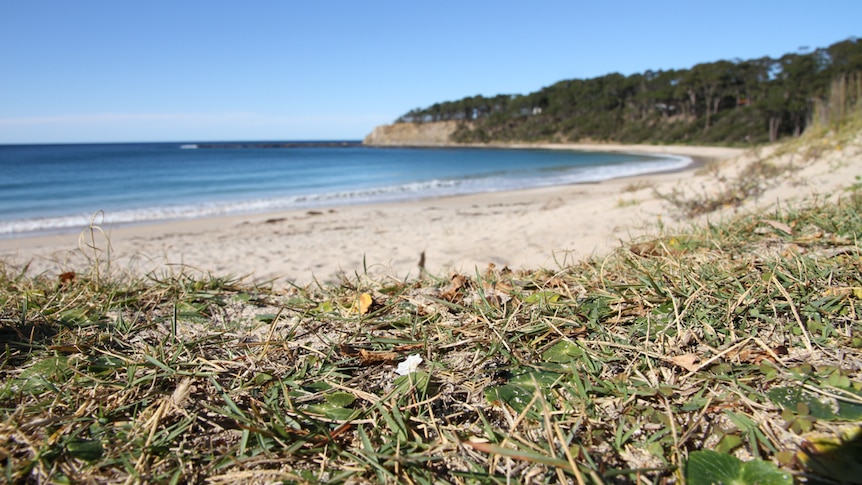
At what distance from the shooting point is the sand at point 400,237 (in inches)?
Answer: 188

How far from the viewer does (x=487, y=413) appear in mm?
1057

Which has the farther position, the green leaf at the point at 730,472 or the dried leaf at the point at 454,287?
the dried leaf at the point at 454,287

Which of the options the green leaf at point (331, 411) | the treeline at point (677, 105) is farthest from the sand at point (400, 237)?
the treeline at point (677, 105)

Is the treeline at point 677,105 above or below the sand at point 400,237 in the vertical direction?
above

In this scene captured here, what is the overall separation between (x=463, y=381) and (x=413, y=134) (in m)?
105

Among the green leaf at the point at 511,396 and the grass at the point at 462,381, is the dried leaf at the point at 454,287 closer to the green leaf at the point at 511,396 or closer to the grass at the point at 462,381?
the grass at the point at 462,381

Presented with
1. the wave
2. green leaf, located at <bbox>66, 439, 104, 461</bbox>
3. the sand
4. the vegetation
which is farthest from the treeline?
green leaf, located at <bbox>66, 439, 104, 461</bbox>

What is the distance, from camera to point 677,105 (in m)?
67.0

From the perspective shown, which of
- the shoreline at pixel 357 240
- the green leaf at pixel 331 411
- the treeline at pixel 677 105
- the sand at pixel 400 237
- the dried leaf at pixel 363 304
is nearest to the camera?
the green leaf at pixel 331 411

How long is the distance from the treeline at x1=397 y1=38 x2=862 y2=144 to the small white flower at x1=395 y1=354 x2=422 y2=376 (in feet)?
145

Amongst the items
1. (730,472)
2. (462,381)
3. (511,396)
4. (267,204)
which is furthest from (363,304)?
(267,204)

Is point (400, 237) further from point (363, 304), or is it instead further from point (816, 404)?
point (816, 404)

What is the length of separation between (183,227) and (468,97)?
9649 centimetres

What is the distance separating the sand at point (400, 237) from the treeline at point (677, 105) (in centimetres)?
3750
